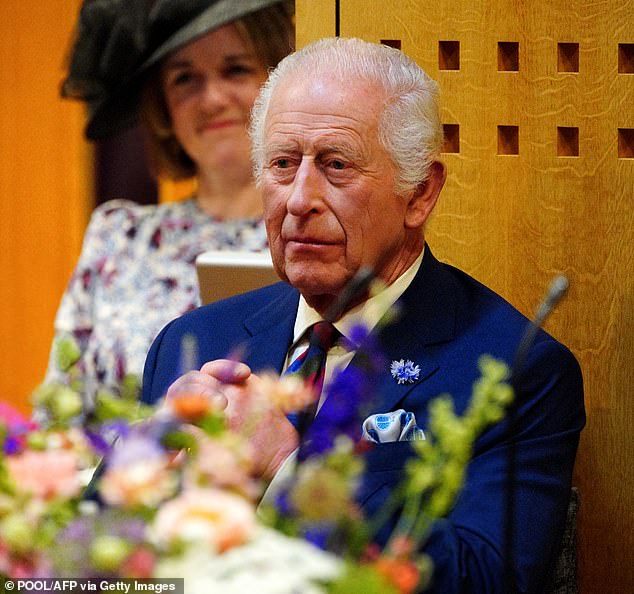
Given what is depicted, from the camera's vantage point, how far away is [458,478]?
3.01 feet

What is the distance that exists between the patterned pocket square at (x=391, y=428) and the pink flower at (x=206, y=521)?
96 centimetres

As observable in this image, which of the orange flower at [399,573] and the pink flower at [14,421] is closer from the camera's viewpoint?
the orange flower at [399,573]

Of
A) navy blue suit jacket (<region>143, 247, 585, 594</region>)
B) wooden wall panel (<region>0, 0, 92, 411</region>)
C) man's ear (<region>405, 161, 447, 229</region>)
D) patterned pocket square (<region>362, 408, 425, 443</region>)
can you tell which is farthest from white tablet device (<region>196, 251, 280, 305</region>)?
wooden wall panel (<region>0, 0, 92, 411</region>)

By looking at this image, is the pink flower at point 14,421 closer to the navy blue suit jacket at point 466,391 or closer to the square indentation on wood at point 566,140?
the navy blue suit jacket at point 466,391

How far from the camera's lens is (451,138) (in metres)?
2.21

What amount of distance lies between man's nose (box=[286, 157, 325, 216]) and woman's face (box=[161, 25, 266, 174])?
1.62 metres

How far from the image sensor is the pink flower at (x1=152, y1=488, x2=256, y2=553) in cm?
77

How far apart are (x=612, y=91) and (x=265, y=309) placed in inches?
27.6

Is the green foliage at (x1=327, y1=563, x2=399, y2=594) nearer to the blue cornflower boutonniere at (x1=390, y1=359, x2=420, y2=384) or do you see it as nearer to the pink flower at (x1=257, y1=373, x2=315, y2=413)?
the pink flower at (x1=257, y1=373, x2=315, y2=413)

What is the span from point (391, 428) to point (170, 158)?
2111 mm

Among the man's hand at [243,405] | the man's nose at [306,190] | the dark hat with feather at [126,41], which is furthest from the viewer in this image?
the dark hat with feather at [126,41]

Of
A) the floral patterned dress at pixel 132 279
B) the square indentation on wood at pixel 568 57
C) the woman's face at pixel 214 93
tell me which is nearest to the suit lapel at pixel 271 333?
the square indentation on wood at pixel 568 57

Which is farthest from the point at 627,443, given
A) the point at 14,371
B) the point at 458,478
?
A: the point at 14,371

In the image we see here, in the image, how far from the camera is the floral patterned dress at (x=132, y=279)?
11.0 ft
